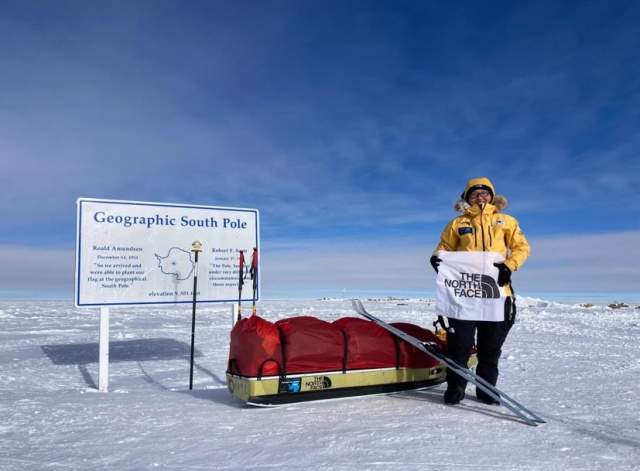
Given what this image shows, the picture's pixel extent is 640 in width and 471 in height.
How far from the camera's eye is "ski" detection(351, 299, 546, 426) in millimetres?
3498

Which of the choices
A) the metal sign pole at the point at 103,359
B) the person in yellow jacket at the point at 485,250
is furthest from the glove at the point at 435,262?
the metal sign pole at the point at 103,359

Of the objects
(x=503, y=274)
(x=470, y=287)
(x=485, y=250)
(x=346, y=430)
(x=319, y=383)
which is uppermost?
(x=485, y=250)

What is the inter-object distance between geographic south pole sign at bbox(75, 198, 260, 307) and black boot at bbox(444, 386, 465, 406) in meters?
4.18

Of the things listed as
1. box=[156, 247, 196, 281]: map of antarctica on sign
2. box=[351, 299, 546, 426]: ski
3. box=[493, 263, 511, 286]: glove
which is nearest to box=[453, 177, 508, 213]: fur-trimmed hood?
box=[493, 263, 511, 286]: glove

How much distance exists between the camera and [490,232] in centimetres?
425

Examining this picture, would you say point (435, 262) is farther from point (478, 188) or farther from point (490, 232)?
point (478, 188)

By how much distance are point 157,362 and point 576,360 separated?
24.0ft

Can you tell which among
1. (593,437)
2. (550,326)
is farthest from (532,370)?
(550,326)

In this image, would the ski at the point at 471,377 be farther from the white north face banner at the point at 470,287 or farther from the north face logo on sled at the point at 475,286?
the north face logo on sled at the point at 475,286

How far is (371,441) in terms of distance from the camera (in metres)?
3.09

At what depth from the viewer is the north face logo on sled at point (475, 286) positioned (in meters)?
4.13

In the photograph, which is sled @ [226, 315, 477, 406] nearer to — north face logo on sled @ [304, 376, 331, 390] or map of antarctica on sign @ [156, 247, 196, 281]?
north face logo on sled @ [304, 376, 331, 390]

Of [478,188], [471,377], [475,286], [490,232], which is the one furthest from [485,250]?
[471,377]

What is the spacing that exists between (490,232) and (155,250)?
16.8 ft
